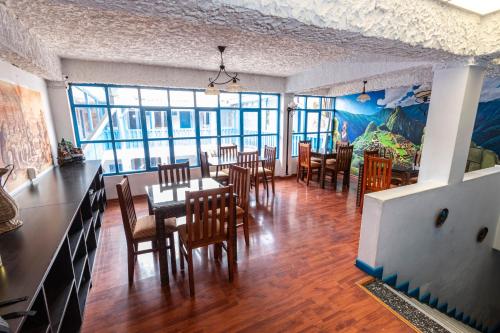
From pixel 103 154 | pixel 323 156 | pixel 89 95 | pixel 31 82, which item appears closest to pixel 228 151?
pixel 323 156

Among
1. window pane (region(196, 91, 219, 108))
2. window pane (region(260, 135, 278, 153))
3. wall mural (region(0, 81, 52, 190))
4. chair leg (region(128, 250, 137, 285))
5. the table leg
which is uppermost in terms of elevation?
window pane (region(196, 91, 219, 108))

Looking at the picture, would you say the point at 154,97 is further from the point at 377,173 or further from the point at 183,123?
the point at 377,173

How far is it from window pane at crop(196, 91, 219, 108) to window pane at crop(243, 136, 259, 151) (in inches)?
42.5

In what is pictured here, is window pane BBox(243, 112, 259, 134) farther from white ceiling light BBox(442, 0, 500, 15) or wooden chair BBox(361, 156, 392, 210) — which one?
white ceiling light BBox(442, 0, 500, 15)

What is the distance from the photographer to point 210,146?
17.0 ft

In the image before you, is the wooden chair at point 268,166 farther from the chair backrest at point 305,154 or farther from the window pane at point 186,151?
the window pane at point 186,151

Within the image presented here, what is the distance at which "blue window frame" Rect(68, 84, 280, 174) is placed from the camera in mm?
4094

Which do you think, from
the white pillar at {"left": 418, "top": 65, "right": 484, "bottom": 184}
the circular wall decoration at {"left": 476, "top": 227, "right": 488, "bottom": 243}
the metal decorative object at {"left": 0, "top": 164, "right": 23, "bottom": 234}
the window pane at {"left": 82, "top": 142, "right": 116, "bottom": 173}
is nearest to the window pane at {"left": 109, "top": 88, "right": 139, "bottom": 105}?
the window pane at {"left": 82, "top": 142, "right": 116, "bottom": 173}

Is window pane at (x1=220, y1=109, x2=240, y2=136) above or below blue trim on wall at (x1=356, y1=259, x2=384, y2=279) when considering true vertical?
above

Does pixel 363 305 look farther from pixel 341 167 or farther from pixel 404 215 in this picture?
pixel 341 167

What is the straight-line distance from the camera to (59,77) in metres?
3.38

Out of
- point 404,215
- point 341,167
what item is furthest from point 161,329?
point 341,167

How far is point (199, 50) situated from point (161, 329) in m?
3.13

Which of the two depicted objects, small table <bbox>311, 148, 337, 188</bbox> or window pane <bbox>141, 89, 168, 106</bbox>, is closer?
window pane <bbox>141, 89, 168, 106</bbox>
